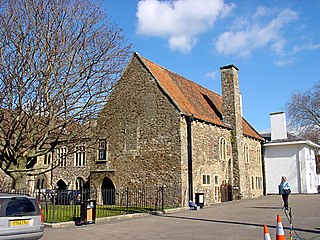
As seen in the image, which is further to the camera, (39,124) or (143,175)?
(143,175)

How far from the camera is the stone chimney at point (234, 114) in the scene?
29875 millimetres

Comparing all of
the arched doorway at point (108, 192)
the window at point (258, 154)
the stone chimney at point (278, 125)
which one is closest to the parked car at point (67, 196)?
the arched doorway at point (108, 192)


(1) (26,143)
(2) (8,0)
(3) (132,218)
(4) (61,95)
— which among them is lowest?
(3) (132,218)

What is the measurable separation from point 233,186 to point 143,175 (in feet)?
28.4

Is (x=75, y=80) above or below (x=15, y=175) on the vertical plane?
above

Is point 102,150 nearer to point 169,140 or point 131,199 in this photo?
point 131,199

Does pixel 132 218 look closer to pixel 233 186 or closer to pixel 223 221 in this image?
pixel 223 221

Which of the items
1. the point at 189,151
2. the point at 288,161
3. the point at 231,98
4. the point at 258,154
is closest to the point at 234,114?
the point at 231,98

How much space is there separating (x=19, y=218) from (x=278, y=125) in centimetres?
3363

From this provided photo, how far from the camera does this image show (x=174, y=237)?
1165 cm

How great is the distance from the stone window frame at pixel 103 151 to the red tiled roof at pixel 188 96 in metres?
6.48

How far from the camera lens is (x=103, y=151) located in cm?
2802

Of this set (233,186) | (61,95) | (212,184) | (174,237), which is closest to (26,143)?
(61,95)

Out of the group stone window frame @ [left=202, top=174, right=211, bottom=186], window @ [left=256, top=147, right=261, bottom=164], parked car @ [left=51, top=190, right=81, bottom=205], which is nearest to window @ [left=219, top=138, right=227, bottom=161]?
stone window frame @ [left=202, top=174, right=211, bottom=186]
